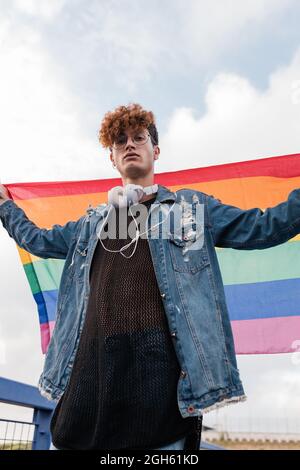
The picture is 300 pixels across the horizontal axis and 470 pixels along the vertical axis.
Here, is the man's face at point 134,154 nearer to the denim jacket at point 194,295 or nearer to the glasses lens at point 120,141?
the glasses lens at point 120,141

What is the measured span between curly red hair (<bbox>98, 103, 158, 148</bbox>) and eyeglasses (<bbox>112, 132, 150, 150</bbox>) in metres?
0.03

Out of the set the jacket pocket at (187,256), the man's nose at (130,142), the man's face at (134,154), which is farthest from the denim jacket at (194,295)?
the man's nose at (130,142)

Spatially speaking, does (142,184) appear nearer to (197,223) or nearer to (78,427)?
(197,223)

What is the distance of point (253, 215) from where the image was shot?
6.81ft

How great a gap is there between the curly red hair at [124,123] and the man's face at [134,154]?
3cm

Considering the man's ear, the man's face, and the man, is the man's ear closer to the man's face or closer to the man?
the man's face

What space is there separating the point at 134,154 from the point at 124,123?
24 centimetres

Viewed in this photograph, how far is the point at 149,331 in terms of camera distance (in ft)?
5.96

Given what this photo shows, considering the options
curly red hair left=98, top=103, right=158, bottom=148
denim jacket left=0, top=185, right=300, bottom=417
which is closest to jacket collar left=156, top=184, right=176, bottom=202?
denim jacket left=0, top=185, right=300, bottom=417

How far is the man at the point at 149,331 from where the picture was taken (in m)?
1.72

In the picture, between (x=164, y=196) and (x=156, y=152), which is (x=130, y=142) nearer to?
(x=156, y=152)

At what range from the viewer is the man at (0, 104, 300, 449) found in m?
1.72
